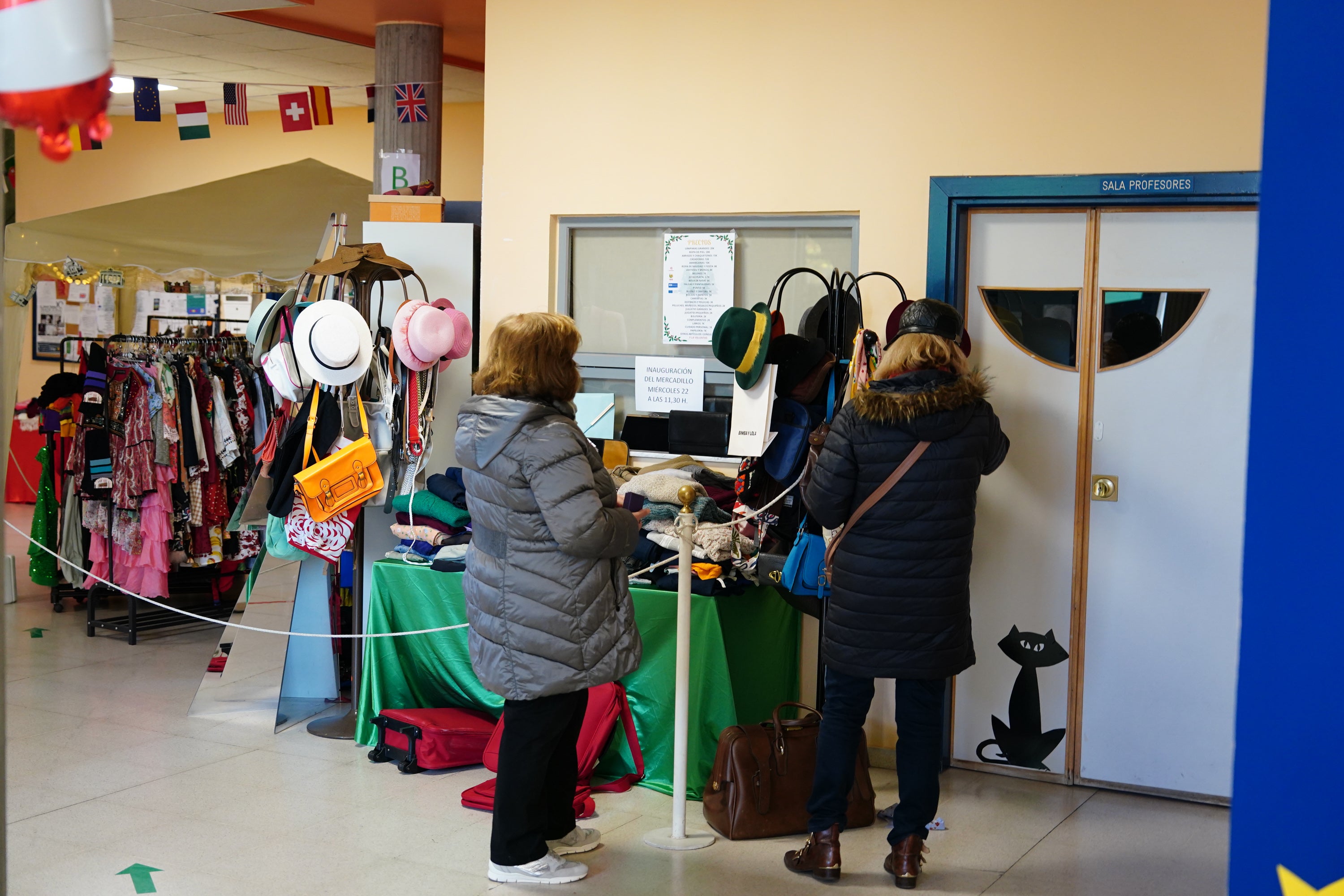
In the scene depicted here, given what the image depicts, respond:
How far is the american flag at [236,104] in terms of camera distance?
602cm

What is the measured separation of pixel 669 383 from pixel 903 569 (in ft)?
5.62

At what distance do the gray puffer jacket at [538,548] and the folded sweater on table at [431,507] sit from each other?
130 centimetres

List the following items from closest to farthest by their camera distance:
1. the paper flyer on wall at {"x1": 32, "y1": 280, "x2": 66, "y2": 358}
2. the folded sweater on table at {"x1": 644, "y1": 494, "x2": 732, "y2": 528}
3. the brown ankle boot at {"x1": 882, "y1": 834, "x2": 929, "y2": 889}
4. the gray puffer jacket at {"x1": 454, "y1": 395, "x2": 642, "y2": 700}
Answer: the gray puffer jacket at {"x1": 454, "y1": 395, "x2": 642, "y2": 700}
the brown ankle boot at {"x1": 882, "y1": 834, "x2": 929, "y2": 889}
the folded sweater on table at {"x1": 644, "y1": 494, "x2": 732, "y2": 528}
the paper flyer on wall at {"x1": 32, "y1": 280, "x2": 66, "y2": 358}

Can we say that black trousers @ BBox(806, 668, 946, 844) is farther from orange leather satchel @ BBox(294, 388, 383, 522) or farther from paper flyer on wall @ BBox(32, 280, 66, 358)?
paper flyer on wall @ BBox(32, 280, 66, 358)

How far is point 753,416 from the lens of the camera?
13.7 ft

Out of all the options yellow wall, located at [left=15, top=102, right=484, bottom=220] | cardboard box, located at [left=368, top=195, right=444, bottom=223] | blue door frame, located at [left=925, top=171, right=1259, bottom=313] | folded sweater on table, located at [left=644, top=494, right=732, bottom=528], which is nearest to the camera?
blue door frame, located at [left=925, top=171, right=1259, bottom=313]

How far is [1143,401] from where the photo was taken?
4043 mm

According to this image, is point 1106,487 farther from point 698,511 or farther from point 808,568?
point 698,511

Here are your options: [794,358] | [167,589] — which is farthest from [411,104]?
[794,358]

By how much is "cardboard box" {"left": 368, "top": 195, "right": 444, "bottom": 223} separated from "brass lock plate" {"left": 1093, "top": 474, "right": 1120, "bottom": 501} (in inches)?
114

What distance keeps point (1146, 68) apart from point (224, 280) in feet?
26.5

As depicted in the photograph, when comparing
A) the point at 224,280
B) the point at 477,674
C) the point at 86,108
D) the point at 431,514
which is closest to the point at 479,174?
the point at 224,280

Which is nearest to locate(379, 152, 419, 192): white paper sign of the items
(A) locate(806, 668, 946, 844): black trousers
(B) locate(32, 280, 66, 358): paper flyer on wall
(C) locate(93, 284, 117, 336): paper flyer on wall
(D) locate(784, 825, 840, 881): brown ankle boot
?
(A) locate(806, 668, 946, 844): black trousers

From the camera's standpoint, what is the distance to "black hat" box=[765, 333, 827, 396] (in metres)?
3.96
